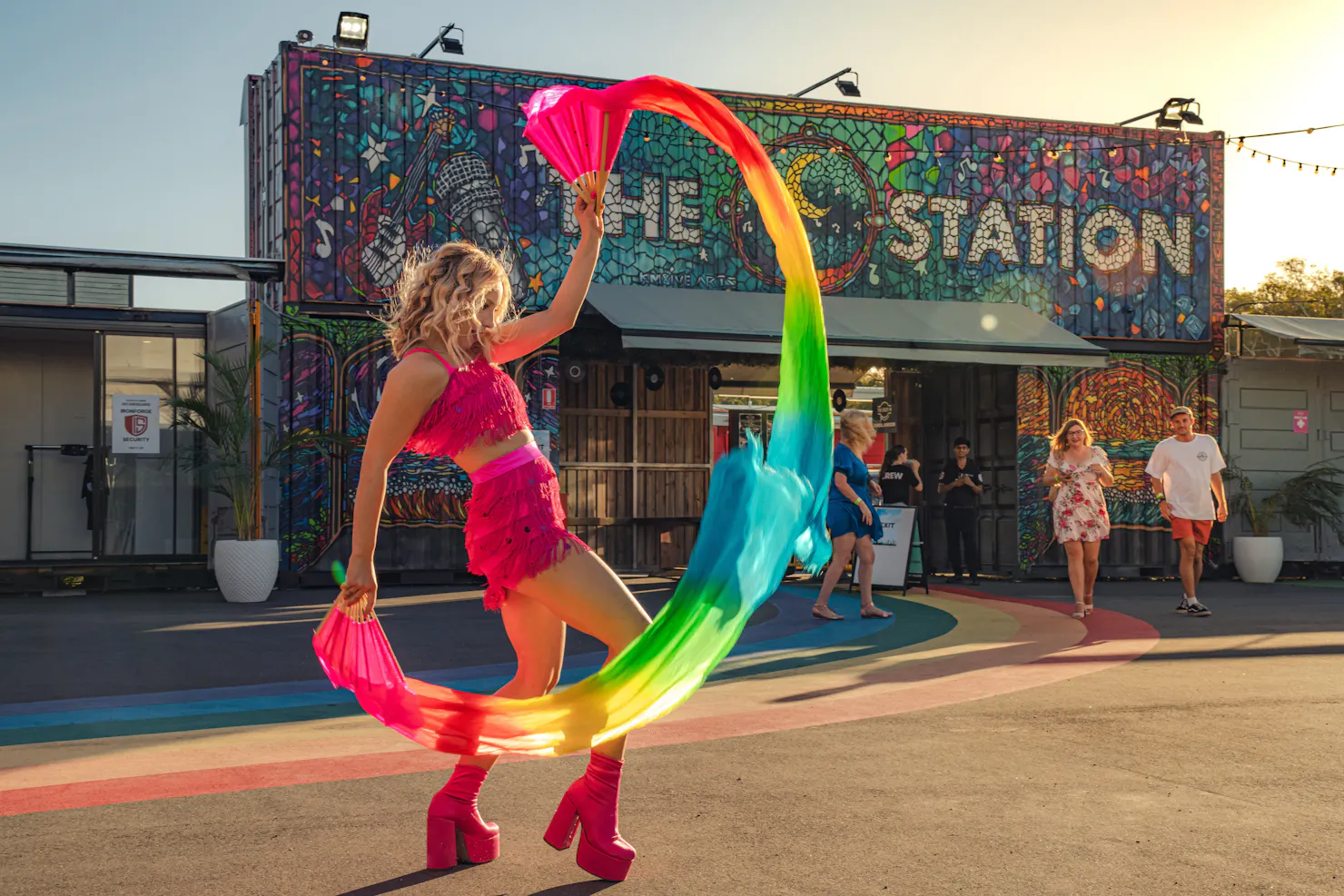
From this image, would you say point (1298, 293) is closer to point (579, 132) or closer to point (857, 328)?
point (857, 328)

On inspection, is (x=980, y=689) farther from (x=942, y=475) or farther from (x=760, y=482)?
(x=942, y=475)

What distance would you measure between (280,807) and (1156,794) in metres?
3.28

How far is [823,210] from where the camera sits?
647 inches

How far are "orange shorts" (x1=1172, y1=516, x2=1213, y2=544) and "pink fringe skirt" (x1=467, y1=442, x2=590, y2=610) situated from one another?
8994mm

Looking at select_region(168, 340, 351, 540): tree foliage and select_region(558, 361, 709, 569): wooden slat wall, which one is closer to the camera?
select_region(168, 340, 351, 540): tree foliage

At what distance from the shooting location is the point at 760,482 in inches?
144

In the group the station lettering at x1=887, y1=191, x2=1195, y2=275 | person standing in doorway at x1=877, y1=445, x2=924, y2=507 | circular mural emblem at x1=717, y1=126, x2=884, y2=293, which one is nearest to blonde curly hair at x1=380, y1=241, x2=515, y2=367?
person standing in doorway at x1=877, y1=445, x2=924, y2=507

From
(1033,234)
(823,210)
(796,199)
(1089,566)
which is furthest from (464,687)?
(1033,234)

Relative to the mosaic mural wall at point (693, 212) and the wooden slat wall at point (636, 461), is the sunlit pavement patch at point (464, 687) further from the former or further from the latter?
the mosaic mural wall at point (693, 212)

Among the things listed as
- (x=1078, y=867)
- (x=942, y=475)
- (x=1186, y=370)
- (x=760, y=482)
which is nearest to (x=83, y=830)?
(x=760, y=482)

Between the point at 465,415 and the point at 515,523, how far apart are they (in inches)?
13.9

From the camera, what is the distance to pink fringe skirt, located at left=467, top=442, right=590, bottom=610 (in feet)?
12.2

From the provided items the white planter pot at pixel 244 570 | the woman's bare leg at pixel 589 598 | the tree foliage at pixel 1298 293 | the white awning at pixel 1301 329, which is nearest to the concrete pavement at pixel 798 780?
the woman's bare leg at pixel 589 598

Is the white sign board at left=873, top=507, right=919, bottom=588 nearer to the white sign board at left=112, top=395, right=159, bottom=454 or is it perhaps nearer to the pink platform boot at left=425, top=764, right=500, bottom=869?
the white sign board at left=112, top=395, right=159, bottom=454
